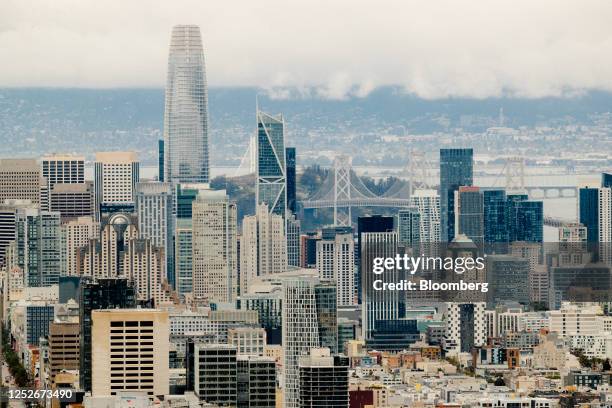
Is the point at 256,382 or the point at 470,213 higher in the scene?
the point at 470,213

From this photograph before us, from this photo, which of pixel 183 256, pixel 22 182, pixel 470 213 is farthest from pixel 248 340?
pixel 22 182

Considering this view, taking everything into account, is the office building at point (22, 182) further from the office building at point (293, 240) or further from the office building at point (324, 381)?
the office building at point (324, 381)

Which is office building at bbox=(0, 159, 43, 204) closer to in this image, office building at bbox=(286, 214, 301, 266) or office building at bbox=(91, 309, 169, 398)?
office building at bbox=(286, 214, 301, 266)

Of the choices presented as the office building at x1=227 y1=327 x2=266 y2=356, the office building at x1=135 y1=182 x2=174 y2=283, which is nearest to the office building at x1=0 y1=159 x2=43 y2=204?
the office building at x1=135 y1=182 x2=174 y2=283

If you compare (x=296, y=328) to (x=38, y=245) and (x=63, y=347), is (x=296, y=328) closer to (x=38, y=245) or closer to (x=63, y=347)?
(x=63, y=347)

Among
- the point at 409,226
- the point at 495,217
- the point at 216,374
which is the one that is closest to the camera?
the point at 216,374

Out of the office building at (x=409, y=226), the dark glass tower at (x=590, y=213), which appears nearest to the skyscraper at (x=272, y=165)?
the office building at (x=409, y=226)

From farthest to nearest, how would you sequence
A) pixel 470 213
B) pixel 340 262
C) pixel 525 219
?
pixel 470 213 < pixel 525 219 < pixel 340 262
